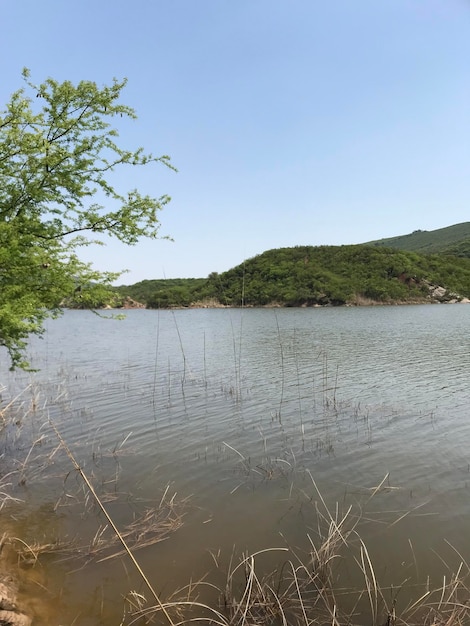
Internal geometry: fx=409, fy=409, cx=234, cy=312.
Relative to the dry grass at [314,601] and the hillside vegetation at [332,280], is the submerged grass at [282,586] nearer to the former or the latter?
the dry grass at [314,601]

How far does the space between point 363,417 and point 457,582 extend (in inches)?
286

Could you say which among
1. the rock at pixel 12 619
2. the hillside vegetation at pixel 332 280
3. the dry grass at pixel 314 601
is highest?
the hillside vegetation at pixel 332 280

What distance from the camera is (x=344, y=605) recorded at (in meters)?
4.54

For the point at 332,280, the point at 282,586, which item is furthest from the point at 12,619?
the point at 332,280

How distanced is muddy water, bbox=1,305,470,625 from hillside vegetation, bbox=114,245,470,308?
75790 millimetres

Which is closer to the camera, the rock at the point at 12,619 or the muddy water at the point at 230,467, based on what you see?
the rock at the point at 12,619

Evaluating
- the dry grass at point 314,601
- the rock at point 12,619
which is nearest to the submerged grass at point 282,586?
the dry grass at point 314,601

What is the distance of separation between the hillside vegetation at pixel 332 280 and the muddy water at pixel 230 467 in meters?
75.8

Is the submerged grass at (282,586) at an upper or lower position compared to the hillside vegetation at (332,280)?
lower

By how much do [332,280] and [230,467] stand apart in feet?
303

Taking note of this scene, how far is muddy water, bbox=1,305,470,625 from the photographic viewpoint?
529 cm

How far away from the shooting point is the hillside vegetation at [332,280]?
9281 cm

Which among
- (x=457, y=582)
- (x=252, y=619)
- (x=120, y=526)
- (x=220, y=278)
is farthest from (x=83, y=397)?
(x=220, y=278)

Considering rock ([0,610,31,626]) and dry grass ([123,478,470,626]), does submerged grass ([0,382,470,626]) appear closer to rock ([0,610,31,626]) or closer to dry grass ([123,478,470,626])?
dry grass ([123,478,470,626])
